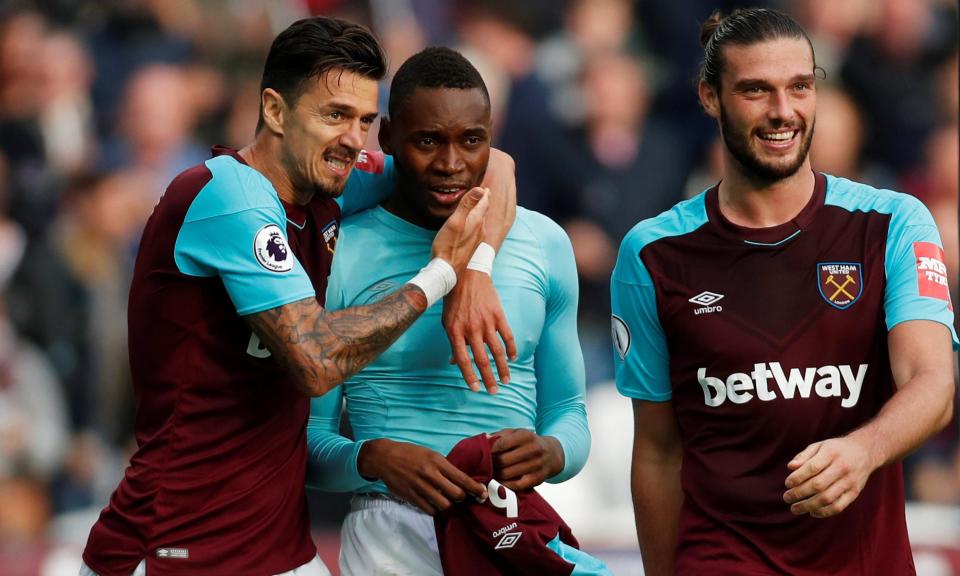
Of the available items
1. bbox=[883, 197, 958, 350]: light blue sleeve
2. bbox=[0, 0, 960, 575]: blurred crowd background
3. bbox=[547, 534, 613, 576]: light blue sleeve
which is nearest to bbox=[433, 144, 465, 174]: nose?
bbox=[547, 534, 613, 576]: light blue sleeve

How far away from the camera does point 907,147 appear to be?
7652mm

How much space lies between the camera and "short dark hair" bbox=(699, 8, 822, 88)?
148 inches

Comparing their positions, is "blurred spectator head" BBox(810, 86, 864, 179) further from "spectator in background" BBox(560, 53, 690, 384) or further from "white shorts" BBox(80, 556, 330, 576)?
"white shorts" BBox(80, 556, 330, 576)

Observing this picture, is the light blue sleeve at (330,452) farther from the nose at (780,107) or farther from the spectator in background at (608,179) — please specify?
the spectator in background at (608,179)

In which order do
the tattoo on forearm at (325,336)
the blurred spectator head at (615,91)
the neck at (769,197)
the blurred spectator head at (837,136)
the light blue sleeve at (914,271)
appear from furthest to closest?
the blurred spectator head at (615,91) → the blurred spectator head at (837,136) → the neck at (769,197) → the light blue sleeve at (914,271) → the tattoo on forearm at (325,336)

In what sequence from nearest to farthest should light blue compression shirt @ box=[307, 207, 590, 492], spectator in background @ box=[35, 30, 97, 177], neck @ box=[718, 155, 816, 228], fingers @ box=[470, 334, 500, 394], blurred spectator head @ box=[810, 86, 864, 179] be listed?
1. fingers @ box=[470, 334, 500, 394]
2. neck @ box=[718, 155, 816, 228]
3. light blue compression shirt @ box=[307, 207, 590, 492]
4. blurred spectator head @ box=[810, 86, 864, 179]
5. spectator in background @ box=[35, 30, 97, 177]

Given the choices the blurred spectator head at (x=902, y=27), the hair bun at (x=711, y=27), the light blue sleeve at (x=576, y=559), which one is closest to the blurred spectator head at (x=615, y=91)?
the blurred spectator head at (x=902, y=27)

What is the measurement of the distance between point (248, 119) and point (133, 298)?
4.42 m

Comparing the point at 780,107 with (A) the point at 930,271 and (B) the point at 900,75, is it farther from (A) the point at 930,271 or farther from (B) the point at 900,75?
(B) the point at 900,75

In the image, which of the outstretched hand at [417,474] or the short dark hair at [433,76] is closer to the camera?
the outstretched hand at [417,474]

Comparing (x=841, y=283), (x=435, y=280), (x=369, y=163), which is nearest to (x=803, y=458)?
(x=841, y=283)

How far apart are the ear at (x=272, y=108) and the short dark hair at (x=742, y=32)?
3.84 ft

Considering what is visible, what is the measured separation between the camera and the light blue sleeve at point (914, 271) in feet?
11.7

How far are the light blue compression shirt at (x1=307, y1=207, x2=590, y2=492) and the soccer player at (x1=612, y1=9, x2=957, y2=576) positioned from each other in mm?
214
